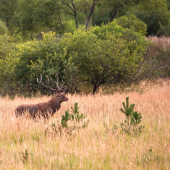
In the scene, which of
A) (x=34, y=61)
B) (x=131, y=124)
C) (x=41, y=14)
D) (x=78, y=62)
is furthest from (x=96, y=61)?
(x=41, y=14)

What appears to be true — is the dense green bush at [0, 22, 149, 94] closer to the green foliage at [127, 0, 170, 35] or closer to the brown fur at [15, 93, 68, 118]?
the brown fur at [15, 93, 68, 118]

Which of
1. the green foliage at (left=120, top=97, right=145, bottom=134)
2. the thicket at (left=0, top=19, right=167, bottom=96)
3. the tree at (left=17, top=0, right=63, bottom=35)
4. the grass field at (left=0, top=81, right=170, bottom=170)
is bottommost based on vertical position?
the grass field at (left=0, top=81, right=170, bottom=170)

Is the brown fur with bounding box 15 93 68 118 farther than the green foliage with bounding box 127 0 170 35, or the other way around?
the green foliage with bounding box 127 0 170 35

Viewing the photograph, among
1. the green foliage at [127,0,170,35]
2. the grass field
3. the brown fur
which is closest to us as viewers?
the grass field

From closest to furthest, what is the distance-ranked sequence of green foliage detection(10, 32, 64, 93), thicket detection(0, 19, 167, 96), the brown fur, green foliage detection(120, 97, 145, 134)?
green foliage detection(120, 97, 145, 134) < the brown fur < green foliage detection(10, 32, 64, 93) < thicket detection(0, 19, 167, 96)

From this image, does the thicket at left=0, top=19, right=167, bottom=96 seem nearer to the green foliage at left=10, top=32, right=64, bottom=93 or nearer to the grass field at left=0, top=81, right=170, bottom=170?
the green foliage at left=10, top=32, right=64, bottom=93

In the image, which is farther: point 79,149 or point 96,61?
point 96,61

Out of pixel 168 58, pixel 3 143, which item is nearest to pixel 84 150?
pixel 3 143

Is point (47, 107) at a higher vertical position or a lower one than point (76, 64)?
lower

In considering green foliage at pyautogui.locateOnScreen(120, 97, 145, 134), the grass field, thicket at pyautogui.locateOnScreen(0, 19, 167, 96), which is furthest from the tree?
green foliage at pyautogui.locateOnScreen(120, 97, 145, 134)

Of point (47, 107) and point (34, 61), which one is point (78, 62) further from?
point (47, 107)

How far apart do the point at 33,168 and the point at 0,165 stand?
1.83 feet

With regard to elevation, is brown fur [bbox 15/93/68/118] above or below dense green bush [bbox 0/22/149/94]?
below

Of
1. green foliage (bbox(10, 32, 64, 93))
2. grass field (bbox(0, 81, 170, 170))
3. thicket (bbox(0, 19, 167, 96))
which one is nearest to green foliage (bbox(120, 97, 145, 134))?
grass field (bbox(0, 81, 170, 170))
